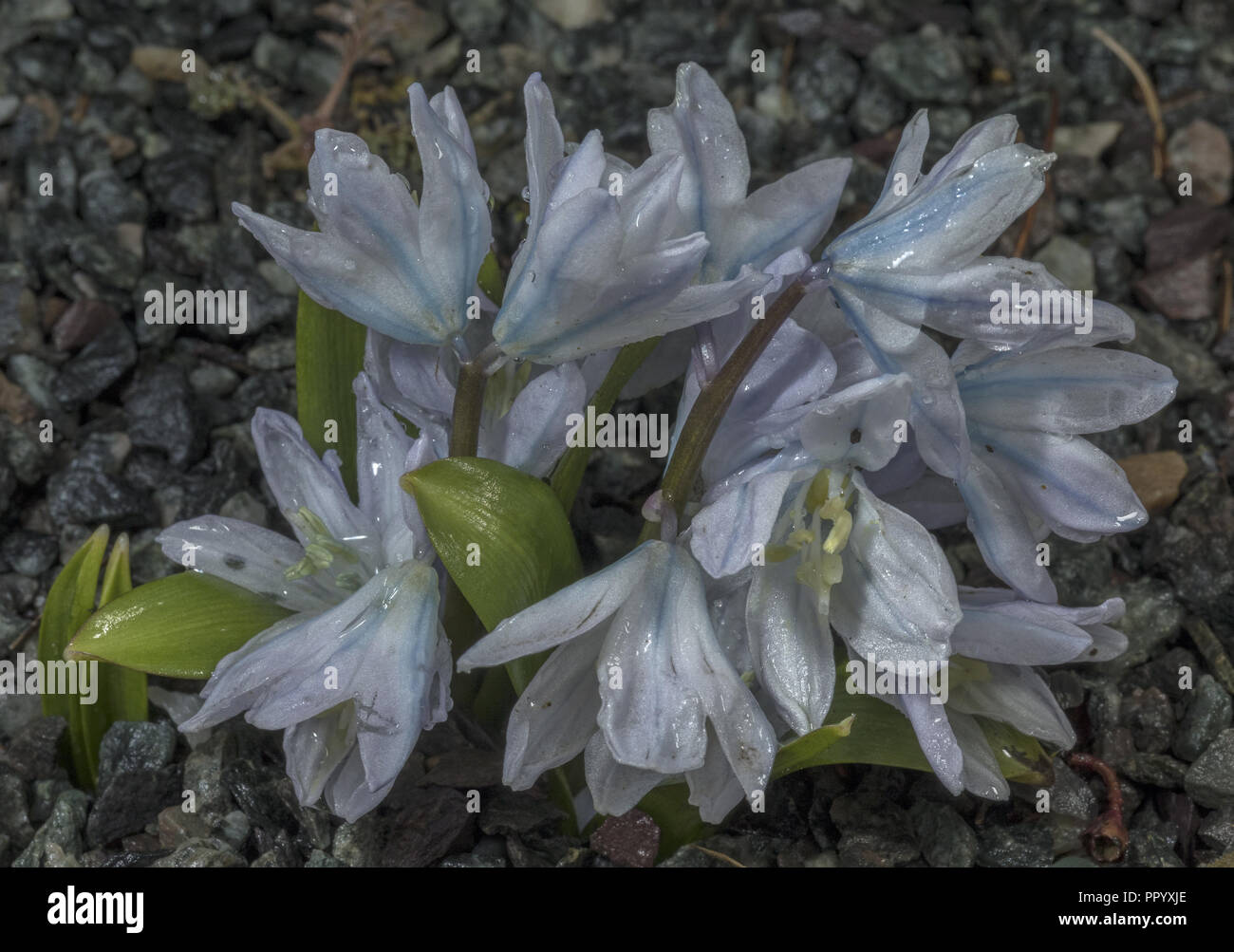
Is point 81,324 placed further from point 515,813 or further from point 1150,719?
point 1150,719

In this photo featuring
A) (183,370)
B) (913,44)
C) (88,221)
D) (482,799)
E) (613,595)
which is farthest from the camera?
(913,44)

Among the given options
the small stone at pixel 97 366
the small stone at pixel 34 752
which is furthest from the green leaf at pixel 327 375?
the small stone at pixel 97 366

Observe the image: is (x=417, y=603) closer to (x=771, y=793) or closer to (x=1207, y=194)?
(x=771, y=793)

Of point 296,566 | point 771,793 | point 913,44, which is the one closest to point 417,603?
point 296,566

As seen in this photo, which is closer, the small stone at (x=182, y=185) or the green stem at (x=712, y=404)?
the green stem at (x=712, y=404)

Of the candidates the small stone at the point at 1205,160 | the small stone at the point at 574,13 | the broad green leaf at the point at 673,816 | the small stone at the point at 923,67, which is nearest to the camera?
the broad green leaf at the point at 673,816

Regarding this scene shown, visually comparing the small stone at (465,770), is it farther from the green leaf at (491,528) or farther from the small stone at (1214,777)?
the small stone at (1214,777)

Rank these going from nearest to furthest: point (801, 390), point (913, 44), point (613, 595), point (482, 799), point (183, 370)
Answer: point (613, 595), point (801, 390), point (482, 799), point (183, 370), point (913, 44)
